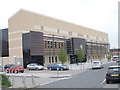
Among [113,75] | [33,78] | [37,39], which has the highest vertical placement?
[37,39]

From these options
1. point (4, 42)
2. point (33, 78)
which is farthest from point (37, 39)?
point (33, 78)

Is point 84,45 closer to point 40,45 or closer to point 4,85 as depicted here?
point 40,45

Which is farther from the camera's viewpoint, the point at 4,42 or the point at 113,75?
the point at 4,42

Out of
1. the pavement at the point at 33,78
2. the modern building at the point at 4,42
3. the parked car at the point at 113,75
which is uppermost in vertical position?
the modern building at the point at 4,42

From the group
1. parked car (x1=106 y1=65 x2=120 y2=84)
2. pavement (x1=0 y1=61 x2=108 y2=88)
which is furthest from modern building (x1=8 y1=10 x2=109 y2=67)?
parked car (x1=106 y1=65 x2=120 y2=84)

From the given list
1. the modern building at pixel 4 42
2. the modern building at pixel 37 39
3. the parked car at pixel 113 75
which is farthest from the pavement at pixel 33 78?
the modern building at pixel 4 42

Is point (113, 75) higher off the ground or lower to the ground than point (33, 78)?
higher

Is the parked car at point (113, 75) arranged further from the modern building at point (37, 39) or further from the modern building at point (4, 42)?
the modern building at point (4, 42)

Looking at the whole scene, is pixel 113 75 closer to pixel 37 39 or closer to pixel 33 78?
pixel 33 78

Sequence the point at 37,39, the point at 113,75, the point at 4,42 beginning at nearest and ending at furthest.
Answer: the point at 113,75
the point at 37,39
the point at 4,42

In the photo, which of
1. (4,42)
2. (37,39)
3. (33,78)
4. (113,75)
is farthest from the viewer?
(4,42)

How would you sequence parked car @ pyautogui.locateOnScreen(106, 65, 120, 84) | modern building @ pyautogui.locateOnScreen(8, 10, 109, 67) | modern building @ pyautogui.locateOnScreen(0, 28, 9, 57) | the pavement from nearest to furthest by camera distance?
parked car @ pyautogui.locateOnScreen(106, 65, 120, 84)
the pavement
modern building @ pyautogui.locateOnScreen(8, 10, 109, 67)
modern building @ pyautogui.locateOnScreen(0, 28, 9, 57)

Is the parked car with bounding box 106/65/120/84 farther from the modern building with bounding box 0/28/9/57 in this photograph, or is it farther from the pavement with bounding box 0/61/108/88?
the modern building with bounding box 0/28/9/57

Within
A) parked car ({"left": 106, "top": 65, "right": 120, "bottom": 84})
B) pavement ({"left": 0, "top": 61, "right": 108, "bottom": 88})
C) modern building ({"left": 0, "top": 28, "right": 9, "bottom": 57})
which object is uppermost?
modern building ({"left": 0, "top": 28, "right": 9, "bottom": 57})
